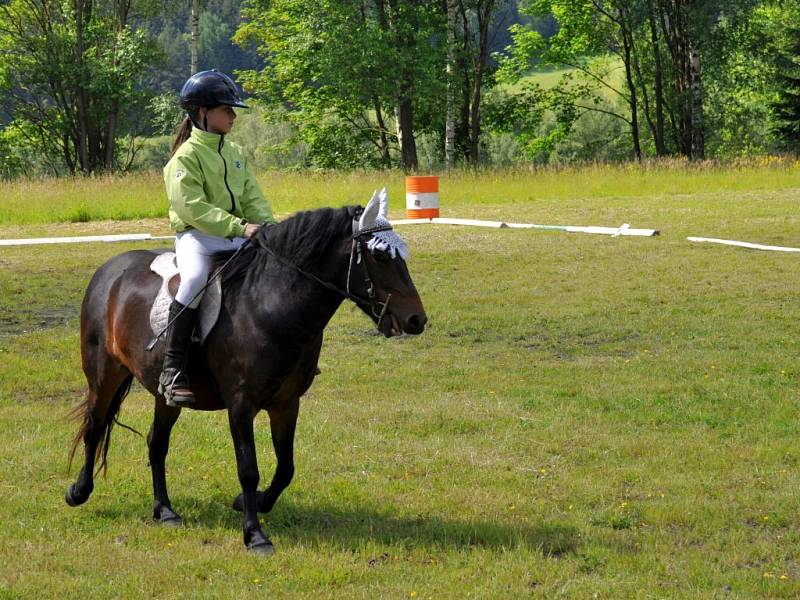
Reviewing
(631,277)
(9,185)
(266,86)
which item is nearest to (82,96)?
Result: (266,86)

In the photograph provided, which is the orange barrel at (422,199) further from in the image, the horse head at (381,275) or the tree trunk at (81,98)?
the tree trunk at (81,98)

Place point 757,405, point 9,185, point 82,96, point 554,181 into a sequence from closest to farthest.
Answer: point 757,405 → point 9,185 → point 554,181 → point 82,96

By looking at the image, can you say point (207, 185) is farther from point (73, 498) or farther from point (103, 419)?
point (73, 498)

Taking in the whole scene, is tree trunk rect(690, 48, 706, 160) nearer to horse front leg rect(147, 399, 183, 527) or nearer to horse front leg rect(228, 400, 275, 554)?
horse front leg rect(147, 399, 183, 527)

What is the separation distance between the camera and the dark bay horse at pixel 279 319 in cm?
582

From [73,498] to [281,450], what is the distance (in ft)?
4.80

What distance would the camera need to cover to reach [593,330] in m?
13.2

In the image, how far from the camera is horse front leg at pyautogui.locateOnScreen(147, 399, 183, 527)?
675cm

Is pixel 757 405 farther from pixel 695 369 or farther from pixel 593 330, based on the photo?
pixel 593 330

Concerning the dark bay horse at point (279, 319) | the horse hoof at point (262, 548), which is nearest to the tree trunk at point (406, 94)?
the dark bay horse at point (279, 319)

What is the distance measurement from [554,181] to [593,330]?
20039mm

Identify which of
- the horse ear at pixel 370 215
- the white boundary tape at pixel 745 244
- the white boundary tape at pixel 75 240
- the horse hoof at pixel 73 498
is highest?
the horse ear at pixel 370 215

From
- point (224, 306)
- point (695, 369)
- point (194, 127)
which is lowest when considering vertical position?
point (695, 369)

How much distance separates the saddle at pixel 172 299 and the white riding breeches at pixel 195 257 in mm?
56
